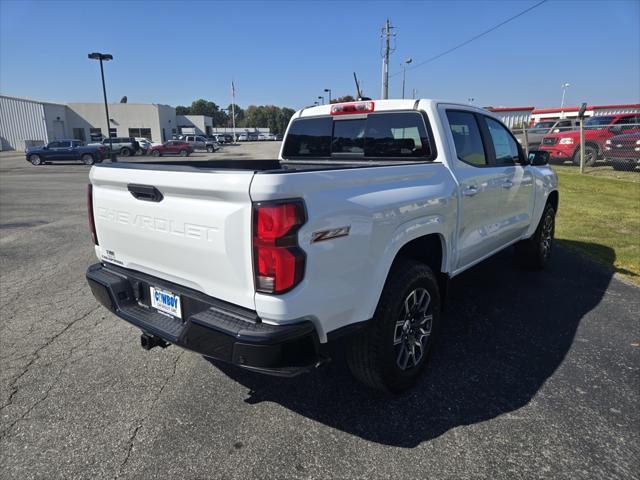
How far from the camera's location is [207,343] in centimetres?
216

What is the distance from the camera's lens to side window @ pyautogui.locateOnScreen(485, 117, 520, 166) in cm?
425

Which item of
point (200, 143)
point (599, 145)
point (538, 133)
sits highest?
A: point (538, 133)

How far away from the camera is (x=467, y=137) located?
3.75 meters

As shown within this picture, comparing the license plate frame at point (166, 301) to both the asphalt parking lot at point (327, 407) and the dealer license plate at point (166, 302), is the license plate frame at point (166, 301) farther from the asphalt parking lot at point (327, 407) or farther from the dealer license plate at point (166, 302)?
the asphalt parking lot at point (327, 407)

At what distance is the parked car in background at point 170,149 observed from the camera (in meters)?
37.8

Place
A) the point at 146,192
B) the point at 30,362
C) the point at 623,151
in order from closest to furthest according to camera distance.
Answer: the point at 146,192, the point at 30,362, the point at 623,151

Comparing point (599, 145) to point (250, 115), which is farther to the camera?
point (250, 115)

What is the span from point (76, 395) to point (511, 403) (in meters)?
2.94

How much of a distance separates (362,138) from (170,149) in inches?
1484

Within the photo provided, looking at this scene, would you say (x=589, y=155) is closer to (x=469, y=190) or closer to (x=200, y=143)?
(x=469, y=190)

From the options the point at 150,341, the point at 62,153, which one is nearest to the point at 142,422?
the point at 150,341

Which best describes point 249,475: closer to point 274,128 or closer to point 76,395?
point 76,395

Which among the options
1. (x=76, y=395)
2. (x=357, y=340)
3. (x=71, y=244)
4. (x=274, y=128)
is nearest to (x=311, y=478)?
(x=357, y=340)

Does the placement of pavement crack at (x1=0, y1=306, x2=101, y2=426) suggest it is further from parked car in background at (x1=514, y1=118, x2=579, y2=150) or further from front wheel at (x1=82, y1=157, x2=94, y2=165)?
front wheel at (x1=82, y1=157, x2=94, y2=165)
